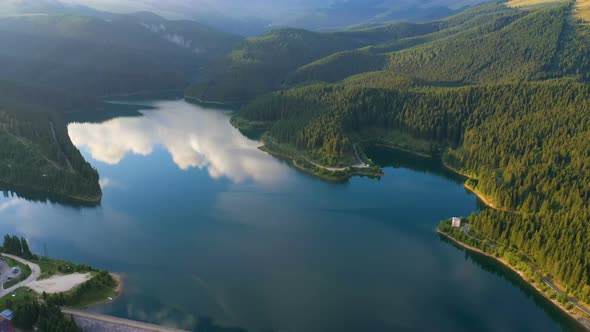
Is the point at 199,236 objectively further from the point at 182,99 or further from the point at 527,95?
the point at 182,99

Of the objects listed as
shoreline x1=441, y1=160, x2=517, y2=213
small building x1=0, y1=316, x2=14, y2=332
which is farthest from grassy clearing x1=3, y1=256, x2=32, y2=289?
shoreline x1=441, y1=160, x2=517, y2=213

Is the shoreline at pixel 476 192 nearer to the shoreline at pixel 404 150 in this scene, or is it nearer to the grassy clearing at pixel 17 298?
the shoreline at pixel 404 150

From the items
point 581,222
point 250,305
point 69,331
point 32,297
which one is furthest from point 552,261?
point 32,297

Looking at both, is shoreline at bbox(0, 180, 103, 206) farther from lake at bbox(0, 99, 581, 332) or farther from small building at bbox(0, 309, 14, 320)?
small building at bbox(0, 309, 14, 320)

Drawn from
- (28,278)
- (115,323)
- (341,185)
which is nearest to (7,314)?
(28,278)

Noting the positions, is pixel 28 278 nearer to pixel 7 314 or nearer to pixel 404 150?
pixel 7 314
